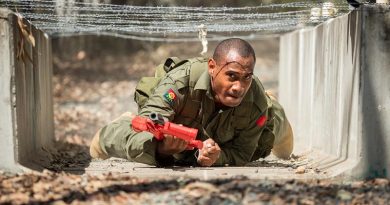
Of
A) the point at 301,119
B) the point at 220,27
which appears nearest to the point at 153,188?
the point at 220,27

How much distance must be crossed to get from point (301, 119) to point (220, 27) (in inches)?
60.9

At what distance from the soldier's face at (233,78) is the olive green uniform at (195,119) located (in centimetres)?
11

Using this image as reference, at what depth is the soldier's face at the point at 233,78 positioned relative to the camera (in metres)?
5.50

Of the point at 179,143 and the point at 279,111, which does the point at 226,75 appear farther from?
the point at 279,111

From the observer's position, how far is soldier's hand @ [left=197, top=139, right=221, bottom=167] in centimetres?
547

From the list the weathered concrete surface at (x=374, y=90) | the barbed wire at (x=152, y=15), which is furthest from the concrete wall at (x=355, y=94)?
the barbed wire at (x=152, y=15)

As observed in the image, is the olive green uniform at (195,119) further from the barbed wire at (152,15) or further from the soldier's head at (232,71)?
the barbed wire at (152,15)

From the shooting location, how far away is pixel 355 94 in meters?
4.98

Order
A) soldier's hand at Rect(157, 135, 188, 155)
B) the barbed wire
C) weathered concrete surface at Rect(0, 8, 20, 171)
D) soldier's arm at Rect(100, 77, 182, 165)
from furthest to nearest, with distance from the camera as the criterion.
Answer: the barbed wire < soldier's arm at Rect(100, 77, 182, 165) < soldier's hand at Rect(157, 135, 188, 155) < weathered concrete surface at Rect(0, 8, 20, 171)

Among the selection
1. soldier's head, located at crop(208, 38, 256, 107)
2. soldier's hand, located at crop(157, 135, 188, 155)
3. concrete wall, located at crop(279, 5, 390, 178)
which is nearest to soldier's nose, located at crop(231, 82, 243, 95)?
soldier's head, located at crop(208, 38, 256, 107)

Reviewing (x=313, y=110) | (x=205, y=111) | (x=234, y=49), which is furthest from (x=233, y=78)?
(x=313, y=110)

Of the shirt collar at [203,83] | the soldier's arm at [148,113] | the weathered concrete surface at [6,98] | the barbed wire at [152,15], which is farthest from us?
the barbed wire at [152,15]

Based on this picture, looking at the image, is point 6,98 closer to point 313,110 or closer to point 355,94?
point 355,94

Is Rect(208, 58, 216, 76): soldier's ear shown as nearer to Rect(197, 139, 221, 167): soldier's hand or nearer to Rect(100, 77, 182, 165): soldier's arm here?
Rect(100, 77, 182, 165): soldier's arm
